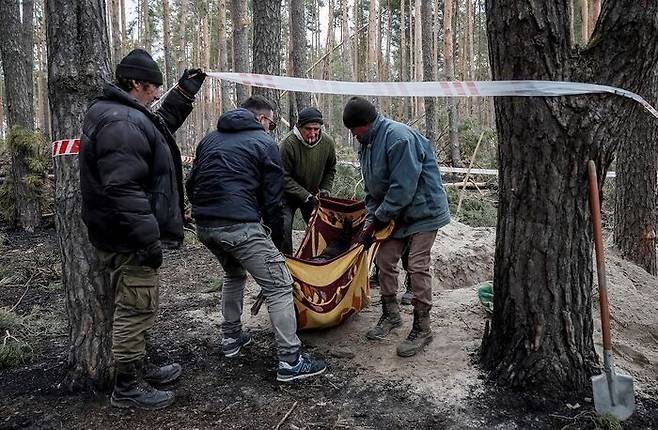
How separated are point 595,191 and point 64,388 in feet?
11.6

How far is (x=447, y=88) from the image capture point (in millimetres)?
3703

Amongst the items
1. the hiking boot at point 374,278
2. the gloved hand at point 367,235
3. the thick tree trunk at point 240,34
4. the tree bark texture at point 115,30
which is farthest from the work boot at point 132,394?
the tree bark texture at point 115,30

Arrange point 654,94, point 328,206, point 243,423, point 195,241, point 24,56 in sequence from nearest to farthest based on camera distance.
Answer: point 243,423
point 654,94
point 328,206
point 195,241
point 24,56

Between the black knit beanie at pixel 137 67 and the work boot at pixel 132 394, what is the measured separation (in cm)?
171

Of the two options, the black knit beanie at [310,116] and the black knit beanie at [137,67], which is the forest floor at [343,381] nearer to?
the black knit beanie at [310,116]

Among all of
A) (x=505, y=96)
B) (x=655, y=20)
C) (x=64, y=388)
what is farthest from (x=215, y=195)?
(x=655, y=20)

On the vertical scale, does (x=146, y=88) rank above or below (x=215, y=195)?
above

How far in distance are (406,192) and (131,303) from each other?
1.99 m

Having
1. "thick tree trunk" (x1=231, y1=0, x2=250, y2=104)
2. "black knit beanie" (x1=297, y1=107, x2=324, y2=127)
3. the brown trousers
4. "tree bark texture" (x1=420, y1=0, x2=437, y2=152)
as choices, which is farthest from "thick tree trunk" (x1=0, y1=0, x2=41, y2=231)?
"tree bark texture" (x1=420, y1=0, x2=437, y2=152)

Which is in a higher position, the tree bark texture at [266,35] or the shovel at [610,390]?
the tree bark texture at [266,35]

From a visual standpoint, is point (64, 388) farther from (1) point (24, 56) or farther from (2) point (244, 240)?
(1) point (24, 56)

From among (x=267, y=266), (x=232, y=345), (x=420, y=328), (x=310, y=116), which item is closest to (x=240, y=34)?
(x=310, y=116)

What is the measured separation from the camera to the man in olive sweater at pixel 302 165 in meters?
5.27

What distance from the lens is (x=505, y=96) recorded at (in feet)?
10.7
